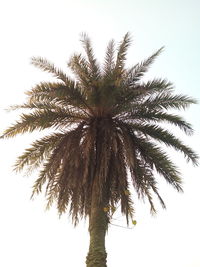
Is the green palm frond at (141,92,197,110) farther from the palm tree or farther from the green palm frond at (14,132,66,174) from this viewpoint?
the green palm frond at (14,132,66,174)

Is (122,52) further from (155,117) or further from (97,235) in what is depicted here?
(97,235)

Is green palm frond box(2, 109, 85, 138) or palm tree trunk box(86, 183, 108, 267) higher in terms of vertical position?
green palm frond box(2, 109, 85, 138)

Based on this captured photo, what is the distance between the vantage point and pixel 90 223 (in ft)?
36.2

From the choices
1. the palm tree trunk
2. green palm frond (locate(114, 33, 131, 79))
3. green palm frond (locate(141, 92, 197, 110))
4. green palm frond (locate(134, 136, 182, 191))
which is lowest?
the palm tree trunk

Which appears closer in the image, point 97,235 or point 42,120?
point 97,235

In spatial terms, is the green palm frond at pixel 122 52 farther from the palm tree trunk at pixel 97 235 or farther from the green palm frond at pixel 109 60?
the palm tree trunk at pixel 97 235

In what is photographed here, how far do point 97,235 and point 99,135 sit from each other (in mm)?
3279

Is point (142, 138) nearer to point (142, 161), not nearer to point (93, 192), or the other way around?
point (142, 161)

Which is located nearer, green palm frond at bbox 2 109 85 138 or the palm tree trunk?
the palm tree trunk

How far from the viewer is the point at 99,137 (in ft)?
39.4

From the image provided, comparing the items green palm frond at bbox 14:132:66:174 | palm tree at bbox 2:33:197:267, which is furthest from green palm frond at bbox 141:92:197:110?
green palm frond at bbox 14:132:66:174

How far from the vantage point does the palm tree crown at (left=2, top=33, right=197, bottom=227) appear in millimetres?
11617

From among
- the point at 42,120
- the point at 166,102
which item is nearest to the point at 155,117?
the point at 166,102

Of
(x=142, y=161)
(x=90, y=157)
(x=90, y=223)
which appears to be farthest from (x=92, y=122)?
(x=90, y=223)
